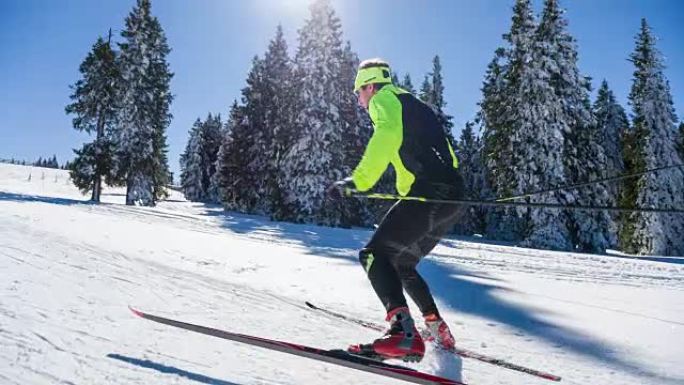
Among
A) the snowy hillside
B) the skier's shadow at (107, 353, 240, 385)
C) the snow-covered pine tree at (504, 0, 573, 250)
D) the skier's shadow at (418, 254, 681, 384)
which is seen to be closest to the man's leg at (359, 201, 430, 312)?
the snowy hillside

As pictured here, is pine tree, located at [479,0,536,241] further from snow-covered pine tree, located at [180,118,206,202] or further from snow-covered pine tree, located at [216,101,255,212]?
snow-covered pine tree, located at [180,118,206,202]

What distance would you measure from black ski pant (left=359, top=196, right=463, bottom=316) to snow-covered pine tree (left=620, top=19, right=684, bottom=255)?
31.1 m

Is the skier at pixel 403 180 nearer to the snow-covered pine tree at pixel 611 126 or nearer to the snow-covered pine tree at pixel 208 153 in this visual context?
the snow-covered pine tree at pixel 611 126

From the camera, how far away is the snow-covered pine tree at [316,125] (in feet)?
A: 97.3

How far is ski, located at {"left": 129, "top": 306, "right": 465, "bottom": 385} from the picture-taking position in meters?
2.70

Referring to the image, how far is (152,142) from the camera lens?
33281 mm

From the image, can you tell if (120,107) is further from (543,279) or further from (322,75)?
(543,279)

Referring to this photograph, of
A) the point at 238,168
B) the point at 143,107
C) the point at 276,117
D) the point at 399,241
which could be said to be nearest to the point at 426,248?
the point at 399,241

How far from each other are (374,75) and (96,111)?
33.6 m

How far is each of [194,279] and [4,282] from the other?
6.30ft

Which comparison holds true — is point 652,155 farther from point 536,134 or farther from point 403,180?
point 403,180

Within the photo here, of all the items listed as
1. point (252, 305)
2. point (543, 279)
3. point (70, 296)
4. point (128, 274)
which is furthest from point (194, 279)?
point (543, 279)

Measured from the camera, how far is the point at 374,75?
3.68 meters

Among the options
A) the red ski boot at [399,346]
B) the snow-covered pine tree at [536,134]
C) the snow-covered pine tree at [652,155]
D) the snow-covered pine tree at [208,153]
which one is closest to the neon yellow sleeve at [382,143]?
the red ski boot at [399,346]
